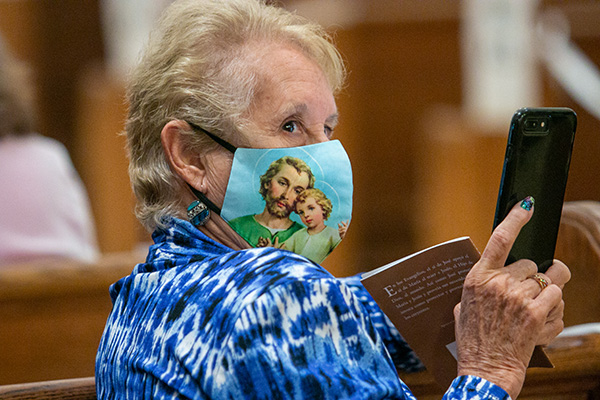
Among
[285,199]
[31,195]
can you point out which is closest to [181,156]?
[285,199]

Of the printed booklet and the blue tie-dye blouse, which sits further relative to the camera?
the printed booklet

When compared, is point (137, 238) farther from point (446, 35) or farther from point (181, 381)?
point (181, 381)

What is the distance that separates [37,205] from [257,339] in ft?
6.27

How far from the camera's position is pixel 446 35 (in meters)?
4.65

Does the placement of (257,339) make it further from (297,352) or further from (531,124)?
(531,124)

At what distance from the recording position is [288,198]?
1299 millimetres

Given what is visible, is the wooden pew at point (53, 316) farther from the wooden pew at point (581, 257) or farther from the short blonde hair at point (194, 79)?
the wooden pew at point (581, 257)

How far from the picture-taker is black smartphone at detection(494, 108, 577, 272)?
1189 millimetres

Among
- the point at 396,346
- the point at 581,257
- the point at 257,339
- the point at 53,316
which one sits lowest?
the point at 53,316

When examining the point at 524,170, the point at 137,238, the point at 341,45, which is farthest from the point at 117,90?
the point at 524,170

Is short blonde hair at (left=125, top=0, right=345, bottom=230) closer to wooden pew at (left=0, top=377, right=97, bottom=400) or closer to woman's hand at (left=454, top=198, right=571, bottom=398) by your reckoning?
wooden pew at (left=0, top=377, right=97, bottom=400)

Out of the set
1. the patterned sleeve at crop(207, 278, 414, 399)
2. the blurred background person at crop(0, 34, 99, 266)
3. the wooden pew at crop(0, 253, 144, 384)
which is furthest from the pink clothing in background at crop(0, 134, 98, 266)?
the patterned sleeve at crop(207, 278, 414, 399)

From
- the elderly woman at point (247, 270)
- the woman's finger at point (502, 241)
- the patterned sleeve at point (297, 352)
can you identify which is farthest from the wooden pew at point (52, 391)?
the woman's finger at point (502, 241)

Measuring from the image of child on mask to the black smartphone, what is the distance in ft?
0.94
